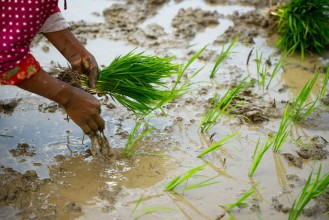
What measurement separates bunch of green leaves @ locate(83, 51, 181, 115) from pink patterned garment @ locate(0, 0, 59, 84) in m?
0.61

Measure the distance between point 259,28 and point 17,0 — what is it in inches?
104

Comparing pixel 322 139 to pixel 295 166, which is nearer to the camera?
pixel 295 166

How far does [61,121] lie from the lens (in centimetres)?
305

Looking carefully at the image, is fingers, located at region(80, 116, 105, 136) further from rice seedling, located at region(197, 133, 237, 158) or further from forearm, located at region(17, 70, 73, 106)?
rice seedling, located at region(197, 133, 237, 158)

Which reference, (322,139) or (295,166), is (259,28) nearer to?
(322,139)

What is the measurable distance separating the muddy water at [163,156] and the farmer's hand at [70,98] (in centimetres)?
29

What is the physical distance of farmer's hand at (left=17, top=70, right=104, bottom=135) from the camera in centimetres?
226

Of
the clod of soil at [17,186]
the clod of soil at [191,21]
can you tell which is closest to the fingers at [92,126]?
the clod of soil at [17,186]

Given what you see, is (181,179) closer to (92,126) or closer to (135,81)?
(92,126)

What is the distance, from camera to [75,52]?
274 cm

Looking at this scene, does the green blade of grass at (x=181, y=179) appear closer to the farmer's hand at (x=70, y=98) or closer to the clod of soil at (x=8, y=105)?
the farmer's hand at (x=70, y=98)

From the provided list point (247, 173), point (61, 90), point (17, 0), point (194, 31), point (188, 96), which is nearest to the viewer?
point (17, 0)

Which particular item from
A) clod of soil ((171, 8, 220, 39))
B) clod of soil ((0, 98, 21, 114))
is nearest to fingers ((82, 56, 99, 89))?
clod of soil ((0, 98, 21, 114))

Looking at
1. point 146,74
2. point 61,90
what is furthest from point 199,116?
point 61,90
